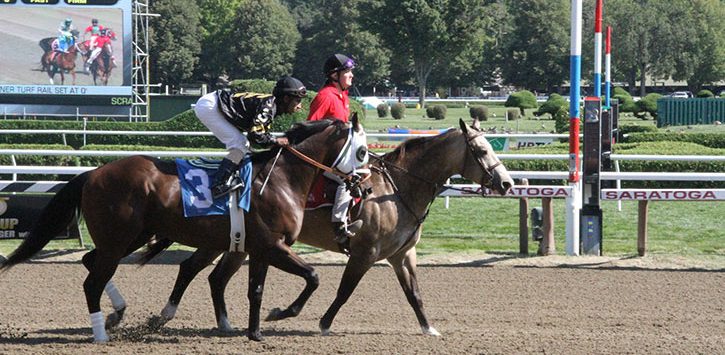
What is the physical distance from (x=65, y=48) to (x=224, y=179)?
26089mm

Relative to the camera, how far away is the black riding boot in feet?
19.7

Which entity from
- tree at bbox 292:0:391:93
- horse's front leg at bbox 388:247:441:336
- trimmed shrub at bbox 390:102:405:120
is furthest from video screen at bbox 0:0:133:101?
tree at bbox 292:0:391:93

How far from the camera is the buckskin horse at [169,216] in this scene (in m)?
6.02

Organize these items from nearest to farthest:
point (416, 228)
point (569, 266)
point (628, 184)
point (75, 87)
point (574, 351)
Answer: point (574, 351) → point (416, 228) → point (569, 266) → point (628, 184) → point (75, 87)

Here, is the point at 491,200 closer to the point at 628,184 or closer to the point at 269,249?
the point at 628,184

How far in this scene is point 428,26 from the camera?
47312 millimetres

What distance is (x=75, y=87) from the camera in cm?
3002

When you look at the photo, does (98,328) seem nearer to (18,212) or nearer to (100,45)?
(18,212)

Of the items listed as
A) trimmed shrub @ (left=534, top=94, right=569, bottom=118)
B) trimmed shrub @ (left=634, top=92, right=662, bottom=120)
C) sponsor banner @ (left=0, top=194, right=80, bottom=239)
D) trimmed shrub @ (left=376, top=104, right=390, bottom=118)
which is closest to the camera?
sponsor banner @ (left=0, top=194, right=80, bottom=239)

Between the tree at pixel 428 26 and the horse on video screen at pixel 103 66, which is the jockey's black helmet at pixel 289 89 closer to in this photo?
the horse on video screen at pixel 103 66

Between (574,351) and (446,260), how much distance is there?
146 inches

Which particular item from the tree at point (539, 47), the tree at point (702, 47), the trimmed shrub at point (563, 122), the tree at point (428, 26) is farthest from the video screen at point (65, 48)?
the tree at point (702, 47)

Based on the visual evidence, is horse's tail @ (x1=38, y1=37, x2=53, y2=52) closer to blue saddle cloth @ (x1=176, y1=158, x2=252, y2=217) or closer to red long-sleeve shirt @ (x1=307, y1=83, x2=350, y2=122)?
red long-sleeve shirt @ (x1=307, y1=83, x2=350, y2=122)

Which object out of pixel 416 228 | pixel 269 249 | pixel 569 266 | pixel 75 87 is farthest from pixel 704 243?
pixel 75 87
